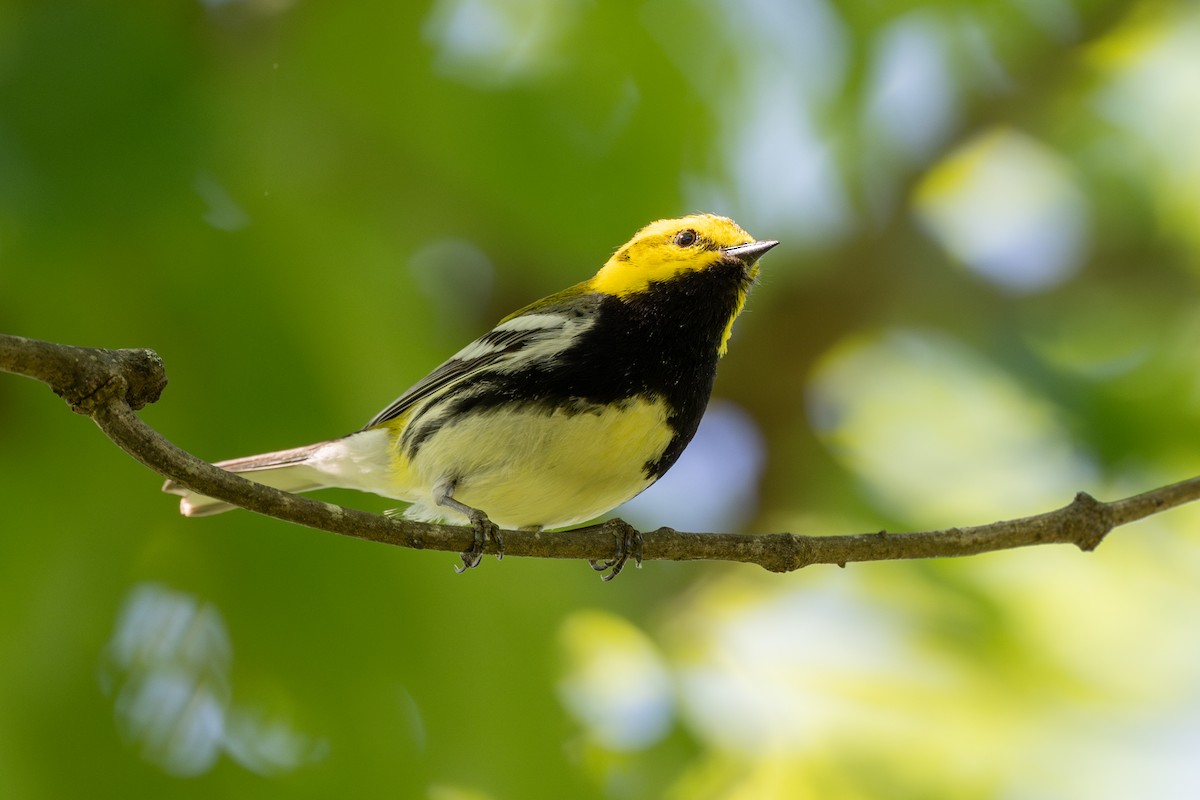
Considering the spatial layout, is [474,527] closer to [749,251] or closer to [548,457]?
[548,457]

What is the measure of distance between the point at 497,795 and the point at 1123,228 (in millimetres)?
3776

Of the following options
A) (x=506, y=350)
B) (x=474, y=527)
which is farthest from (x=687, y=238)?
(x=474, y=527)

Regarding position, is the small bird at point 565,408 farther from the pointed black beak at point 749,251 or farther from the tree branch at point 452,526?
the tree branch at point 452,526

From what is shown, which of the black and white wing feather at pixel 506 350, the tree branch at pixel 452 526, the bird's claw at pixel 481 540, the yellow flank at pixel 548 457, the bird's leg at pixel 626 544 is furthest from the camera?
the black and white wing feather at pixel 506 350

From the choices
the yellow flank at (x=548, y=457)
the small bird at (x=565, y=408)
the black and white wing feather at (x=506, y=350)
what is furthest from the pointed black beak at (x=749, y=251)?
the yellow flank at (x=548, y=457)

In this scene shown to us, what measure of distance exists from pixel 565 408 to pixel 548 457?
0.13 m

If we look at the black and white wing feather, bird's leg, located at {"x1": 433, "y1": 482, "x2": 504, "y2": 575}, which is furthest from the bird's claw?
the black and white wing feather

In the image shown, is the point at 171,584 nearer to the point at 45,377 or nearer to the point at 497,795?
the point at 497,795

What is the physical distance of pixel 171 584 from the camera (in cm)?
370

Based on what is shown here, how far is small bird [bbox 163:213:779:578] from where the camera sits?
2.95 m

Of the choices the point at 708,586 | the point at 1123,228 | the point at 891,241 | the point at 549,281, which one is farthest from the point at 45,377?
the point at 1123,228

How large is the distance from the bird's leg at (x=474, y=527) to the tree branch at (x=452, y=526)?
0.03 m

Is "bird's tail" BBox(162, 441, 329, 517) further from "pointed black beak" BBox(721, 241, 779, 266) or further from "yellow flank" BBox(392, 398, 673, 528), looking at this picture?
"pointed black beak" BBox(721, 241, 779, 266)

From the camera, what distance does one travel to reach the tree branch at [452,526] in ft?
6.07
